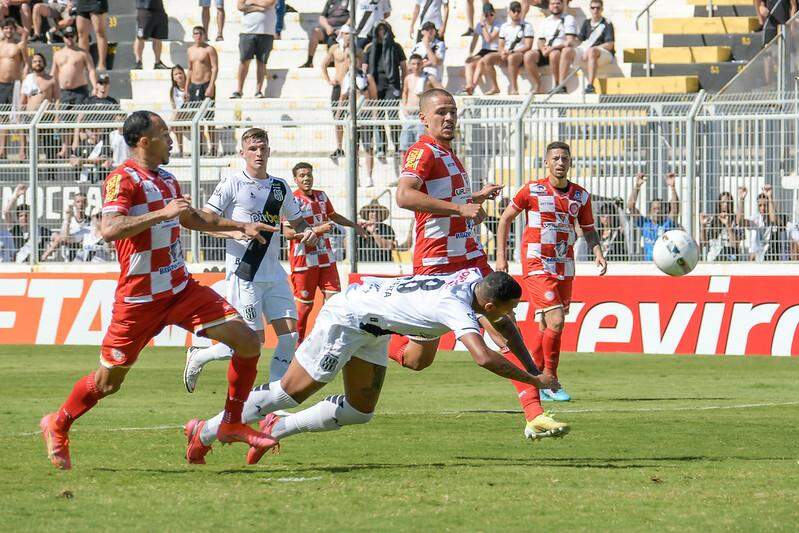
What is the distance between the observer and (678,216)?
799 inches

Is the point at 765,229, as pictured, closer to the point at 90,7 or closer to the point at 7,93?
the point at 7,93

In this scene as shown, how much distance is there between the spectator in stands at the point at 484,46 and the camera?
2781cm

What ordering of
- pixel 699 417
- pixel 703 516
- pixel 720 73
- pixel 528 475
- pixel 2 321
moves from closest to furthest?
pixel 703 516 < pixel 528 475 < pixel 699 417 < pixel 2 321 < pixel 720 73

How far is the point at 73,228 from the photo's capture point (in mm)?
22250

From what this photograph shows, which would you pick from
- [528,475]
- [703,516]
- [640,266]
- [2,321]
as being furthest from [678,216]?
[703,516]

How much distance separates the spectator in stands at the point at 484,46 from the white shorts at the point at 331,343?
1923 cm

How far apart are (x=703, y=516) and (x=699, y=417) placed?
4.89 metres

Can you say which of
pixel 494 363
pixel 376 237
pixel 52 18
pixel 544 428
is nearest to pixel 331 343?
pixel 494 363

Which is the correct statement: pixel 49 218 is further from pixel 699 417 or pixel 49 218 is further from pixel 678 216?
pixel 699 417

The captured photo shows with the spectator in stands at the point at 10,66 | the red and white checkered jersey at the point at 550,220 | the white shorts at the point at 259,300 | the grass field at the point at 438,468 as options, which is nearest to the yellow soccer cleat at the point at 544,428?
the grass field at the point at 438,468

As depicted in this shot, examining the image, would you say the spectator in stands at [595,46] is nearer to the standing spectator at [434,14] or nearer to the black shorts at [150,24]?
the standing spectator at [434,14]

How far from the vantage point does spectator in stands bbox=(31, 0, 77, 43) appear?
31234 mm

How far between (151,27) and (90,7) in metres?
1.45

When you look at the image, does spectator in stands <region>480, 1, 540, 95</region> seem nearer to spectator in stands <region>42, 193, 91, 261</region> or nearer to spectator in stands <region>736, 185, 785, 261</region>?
spectator in stands <region>736, 185, 785, 261</region>
